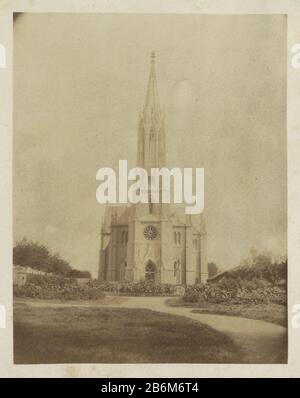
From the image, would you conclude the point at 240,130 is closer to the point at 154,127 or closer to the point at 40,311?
the point at 154,127

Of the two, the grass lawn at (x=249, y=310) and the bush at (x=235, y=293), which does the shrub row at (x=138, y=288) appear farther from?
the bush at (x=235, y=293)

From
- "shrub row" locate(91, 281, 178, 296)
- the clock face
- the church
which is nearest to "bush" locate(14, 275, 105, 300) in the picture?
"shrub row" locate(91, 281, 178, 296)

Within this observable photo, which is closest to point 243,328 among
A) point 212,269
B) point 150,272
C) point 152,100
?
point 212,269

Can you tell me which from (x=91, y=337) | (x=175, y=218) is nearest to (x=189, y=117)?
(x=175, y=218)

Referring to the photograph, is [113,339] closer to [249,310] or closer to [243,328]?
[243,328]

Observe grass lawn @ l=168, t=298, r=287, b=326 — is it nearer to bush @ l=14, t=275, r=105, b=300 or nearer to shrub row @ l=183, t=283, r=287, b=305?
shrub row @ l=183, t=283, r=287, b=305
